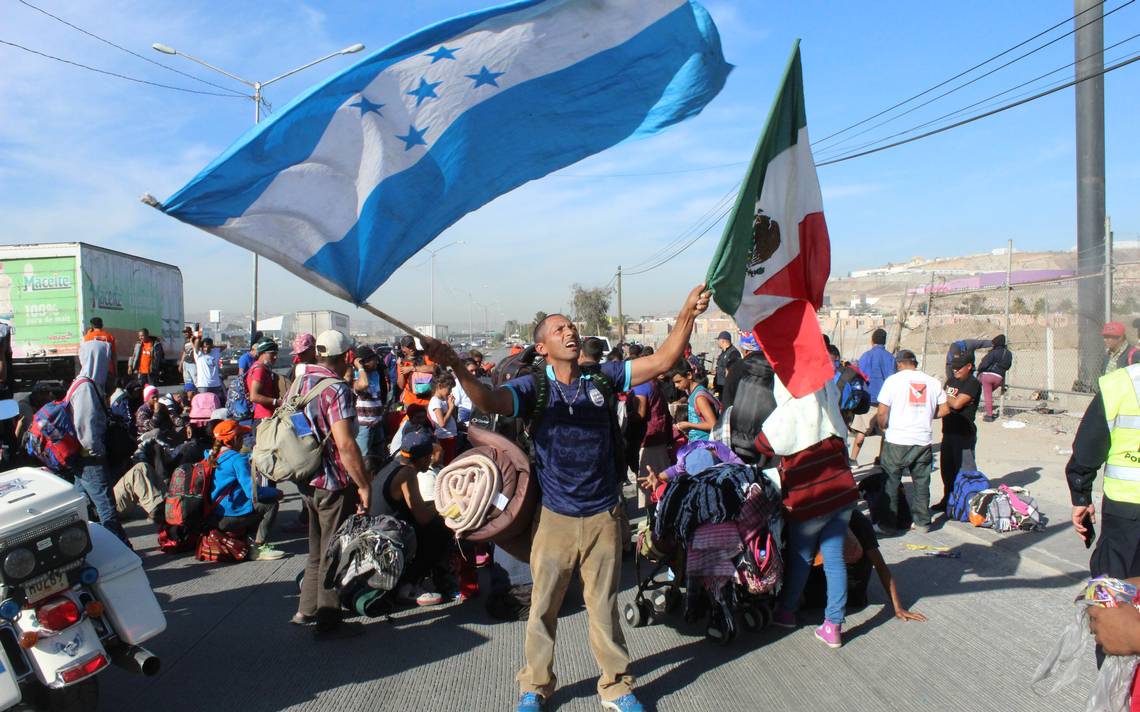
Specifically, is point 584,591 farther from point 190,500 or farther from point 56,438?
point 56,438

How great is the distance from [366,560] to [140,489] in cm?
353

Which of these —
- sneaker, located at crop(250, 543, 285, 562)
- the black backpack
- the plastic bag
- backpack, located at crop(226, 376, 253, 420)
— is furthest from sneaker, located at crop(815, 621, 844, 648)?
backpack, located at crop(226, 376, 253, 420)

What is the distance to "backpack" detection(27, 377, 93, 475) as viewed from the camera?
590 cm

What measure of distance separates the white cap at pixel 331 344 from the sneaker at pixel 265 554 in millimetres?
2470

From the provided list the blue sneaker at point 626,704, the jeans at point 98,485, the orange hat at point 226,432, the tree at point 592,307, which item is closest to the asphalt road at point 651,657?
the blue sneaker at point 626,704

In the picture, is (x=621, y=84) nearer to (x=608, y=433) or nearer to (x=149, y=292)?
(x=608, y=433)

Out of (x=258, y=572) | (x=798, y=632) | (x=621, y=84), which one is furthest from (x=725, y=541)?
(x=258, y=572)

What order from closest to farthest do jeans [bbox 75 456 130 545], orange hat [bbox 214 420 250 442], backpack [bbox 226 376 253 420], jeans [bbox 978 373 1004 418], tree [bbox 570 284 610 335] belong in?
jeans [bbox 75 456 130 545] → orange hat [bbox 214 420 250 442] → backpack [bbox 226 376 253 420] → jeans [bbox 978 373 1004 418] → tree [bbox 570 284 610 335]

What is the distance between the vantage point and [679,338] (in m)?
3.74

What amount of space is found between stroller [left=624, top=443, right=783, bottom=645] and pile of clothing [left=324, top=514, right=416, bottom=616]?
5.46ft

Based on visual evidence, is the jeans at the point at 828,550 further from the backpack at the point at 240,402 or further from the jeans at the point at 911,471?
the backpack at the point at 240,402

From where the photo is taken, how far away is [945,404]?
748 centimetres

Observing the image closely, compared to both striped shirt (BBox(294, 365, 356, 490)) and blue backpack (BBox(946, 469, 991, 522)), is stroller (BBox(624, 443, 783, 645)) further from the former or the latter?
blue backpack (BBox(946, 469, 991, 522))

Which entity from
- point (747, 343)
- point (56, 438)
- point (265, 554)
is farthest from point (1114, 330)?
point (56, 438)
